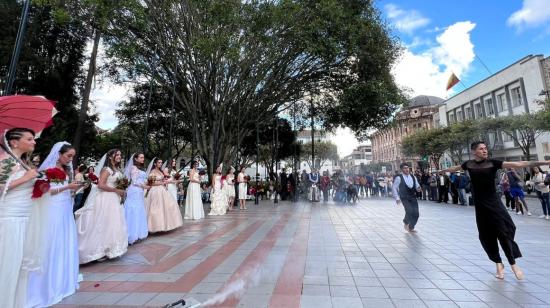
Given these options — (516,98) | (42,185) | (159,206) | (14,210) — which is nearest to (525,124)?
(516,98)

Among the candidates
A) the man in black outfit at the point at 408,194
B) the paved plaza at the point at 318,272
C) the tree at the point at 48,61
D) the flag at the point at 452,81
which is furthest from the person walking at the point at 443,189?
the tree at the point at 48,61

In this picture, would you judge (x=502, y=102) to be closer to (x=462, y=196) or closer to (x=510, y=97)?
(x=510, y=97)

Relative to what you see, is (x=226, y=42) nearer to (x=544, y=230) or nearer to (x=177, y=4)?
(x=177, y=4)

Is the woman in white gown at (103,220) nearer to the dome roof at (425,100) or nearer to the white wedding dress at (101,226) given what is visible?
the white wedding dress at (101,226)

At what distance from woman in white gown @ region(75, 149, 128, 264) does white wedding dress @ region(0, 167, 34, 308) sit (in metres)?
2.19

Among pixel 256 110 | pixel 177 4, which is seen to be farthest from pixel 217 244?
pixel 256 110

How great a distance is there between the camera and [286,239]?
25.4 ft

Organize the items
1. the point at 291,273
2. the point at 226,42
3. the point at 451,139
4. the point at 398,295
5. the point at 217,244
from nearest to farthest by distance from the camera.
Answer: the point at 398,295
the point at 291,273
the point at 217,244
the point at 226,42
the point at 451,139

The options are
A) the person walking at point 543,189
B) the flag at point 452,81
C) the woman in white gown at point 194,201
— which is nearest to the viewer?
the person walking at point 543,189

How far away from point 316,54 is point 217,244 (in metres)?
10.9

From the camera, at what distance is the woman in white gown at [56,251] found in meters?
3.71

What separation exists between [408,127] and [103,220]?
64671 mm

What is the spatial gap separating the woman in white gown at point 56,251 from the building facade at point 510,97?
30.6 meters

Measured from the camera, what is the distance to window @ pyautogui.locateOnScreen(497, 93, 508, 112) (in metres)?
35.6
